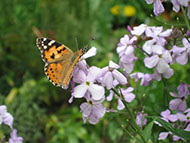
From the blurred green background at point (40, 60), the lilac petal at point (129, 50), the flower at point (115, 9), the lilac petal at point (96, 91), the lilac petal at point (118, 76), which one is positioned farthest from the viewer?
the flower at point (115, 9)

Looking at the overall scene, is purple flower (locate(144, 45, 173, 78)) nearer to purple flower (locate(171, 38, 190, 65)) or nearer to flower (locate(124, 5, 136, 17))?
purple flower (locate(171, 38, 190, 65))

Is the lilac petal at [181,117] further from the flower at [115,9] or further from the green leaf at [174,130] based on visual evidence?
the flower at [115,9]

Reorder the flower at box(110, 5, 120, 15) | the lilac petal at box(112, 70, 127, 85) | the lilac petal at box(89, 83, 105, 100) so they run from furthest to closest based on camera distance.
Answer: the flower at box(110, 5, 120, 15) → the lilac petal at box(112, 70, 127, 85) → the lilac petal at box(89, 83, 105, 100)

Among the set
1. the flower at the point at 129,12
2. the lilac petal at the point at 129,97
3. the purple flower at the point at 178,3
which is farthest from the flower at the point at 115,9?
the purple flower at the point at 178,3

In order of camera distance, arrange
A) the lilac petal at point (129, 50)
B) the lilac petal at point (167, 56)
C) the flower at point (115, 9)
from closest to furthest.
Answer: the lilac petal at point (167, 56), the lilac petal at point (129, 50), the flower at point (115, 9)

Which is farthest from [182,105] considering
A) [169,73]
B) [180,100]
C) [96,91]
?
[96,91]

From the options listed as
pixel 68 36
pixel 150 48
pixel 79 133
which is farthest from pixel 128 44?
pixel 68 36

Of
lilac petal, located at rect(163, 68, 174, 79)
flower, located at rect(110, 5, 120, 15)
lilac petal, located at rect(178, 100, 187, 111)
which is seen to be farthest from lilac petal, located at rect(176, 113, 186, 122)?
flower, located at rect(110, 5, 120, 15)
